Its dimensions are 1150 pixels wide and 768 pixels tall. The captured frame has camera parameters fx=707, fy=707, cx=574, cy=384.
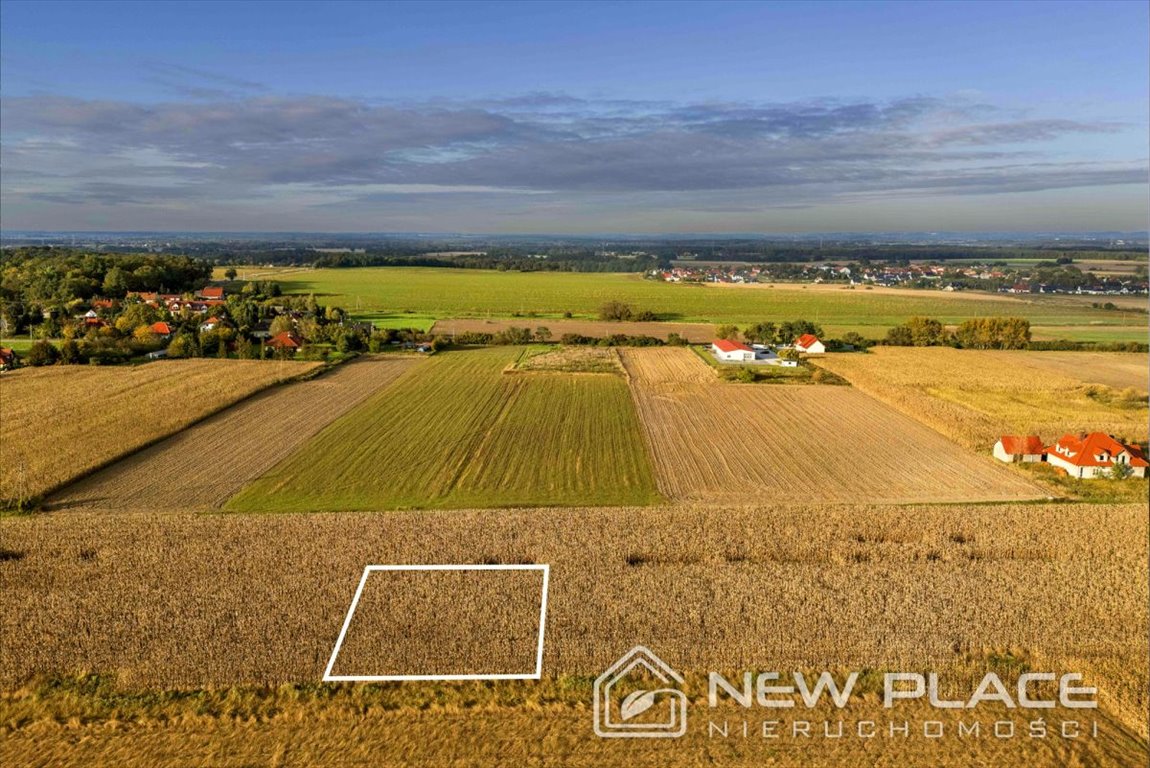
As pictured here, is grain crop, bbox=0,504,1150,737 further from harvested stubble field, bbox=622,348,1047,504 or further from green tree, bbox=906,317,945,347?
green tree, bbox=906,317,945,347

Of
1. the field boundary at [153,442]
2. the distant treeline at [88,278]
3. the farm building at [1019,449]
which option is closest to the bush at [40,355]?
the field boundary at [153,442]

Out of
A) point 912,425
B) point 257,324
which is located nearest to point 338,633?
point 912,425

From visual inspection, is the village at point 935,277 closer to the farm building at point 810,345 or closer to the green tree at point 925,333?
the green tree at point 925,333

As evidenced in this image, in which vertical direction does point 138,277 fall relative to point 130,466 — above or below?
above

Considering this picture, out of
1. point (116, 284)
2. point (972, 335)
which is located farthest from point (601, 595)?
point (116, 284)

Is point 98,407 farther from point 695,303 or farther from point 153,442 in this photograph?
point 695,303

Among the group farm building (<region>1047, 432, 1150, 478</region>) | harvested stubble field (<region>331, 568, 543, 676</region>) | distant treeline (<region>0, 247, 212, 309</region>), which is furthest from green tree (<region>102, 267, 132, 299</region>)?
farm building (<region>1047, 432, 1150, 478</region>)

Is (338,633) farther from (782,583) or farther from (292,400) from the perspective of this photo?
(292,400)

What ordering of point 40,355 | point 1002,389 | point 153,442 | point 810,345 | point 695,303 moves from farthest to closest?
point 695,303 → point 810,345 → point 40,355 → point 1002,389 → point 153,442
